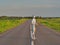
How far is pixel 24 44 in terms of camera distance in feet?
42.8

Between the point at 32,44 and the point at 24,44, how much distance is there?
0.52 m

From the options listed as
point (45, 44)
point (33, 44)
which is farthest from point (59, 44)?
point (33, 44)

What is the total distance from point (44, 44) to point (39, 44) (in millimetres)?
327

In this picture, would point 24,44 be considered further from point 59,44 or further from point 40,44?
Result: point 59,44

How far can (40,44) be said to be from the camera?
43.0ft

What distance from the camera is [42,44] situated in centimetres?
Result: 1311

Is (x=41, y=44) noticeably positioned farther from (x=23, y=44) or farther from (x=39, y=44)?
(x=23, y=44)

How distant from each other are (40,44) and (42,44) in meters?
0.13

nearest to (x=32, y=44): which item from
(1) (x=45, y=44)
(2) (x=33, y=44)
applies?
(2) (x=33, y=44)

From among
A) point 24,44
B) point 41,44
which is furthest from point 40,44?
point 24,44

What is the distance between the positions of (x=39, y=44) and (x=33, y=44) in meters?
0.46

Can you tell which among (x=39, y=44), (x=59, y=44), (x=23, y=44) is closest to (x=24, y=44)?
(x=23, y=44)

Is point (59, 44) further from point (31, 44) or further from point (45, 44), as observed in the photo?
point (31, 44)

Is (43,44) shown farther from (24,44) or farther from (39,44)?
(24,44)
